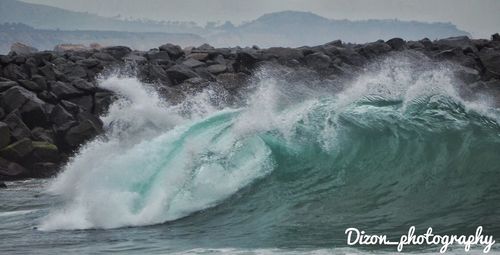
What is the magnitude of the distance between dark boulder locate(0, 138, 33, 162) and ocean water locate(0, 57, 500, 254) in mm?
2593

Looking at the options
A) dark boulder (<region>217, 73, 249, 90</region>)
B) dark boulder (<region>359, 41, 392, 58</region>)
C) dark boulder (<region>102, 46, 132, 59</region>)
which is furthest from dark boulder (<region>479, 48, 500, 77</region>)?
dark boulder (<region>102, 46, 132, 59</region>)

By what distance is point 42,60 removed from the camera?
27141 mm

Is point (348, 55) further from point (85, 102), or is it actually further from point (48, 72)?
point (85, 102)

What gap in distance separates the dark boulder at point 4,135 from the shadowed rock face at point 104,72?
0.08 ft

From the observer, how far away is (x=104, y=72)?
27953 millimetres

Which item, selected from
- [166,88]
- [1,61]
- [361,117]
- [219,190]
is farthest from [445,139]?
[1,61]

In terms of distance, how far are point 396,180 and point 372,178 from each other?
0.39 meters

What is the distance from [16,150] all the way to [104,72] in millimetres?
10360

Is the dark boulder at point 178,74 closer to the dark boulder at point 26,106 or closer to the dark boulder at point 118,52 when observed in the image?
the dark boulder at point 118,52

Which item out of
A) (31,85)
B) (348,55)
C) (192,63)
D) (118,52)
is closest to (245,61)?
(192,63)

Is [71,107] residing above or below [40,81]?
below

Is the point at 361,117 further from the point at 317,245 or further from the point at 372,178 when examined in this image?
the point at 317,245

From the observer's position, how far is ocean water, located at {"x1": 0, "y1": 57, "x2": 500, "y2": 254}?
9.34m

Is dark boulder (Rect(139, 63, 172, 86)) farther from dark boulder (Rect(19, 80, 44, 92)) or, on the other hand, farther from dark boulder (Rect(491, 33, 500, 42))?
dark boulder (Rect(491, 33, 500, 42))
